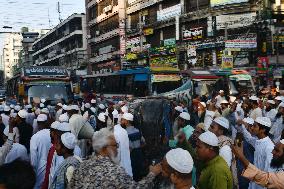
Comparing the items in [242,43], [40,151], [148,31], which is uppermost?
[148,31]

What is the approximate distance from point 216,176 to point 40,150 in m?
3.01

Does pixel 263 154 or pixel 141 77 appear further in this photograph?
pixel 141 77

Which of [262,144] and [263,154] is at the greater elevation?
[262,144]

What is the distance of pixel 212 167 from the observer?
5.02 metres

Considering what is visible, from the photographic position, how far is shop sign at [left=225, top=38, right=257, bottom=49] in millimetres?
33531

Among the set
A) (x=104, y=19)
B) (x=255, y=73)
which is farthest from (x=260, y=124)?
(x=104, y=19)

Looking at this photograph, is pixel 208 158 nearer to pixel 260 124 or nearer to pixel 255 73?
pixel 260 124

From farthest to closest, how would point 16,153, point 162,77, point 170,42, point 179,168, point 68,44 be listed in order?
point 68,44 → point 170,42 → point 162,77 → point 16,153 → point 179,168

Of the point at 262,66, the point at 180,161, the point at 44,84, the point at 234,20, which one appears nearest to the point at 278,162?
the point at 180,161

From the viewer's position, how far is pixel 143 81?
77.2ft

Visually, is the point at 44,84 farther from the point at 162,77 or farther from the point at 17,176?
the point at 17,176

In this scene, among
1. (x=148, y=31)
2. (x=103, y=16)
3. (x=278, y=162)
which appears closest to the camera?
(x=278, y=162)

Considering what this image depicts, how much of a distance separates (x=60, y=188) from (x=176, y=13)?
40.1 m

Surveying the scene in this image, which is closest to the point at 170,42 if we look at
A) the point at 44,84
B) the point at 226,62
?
the point at 226,62
